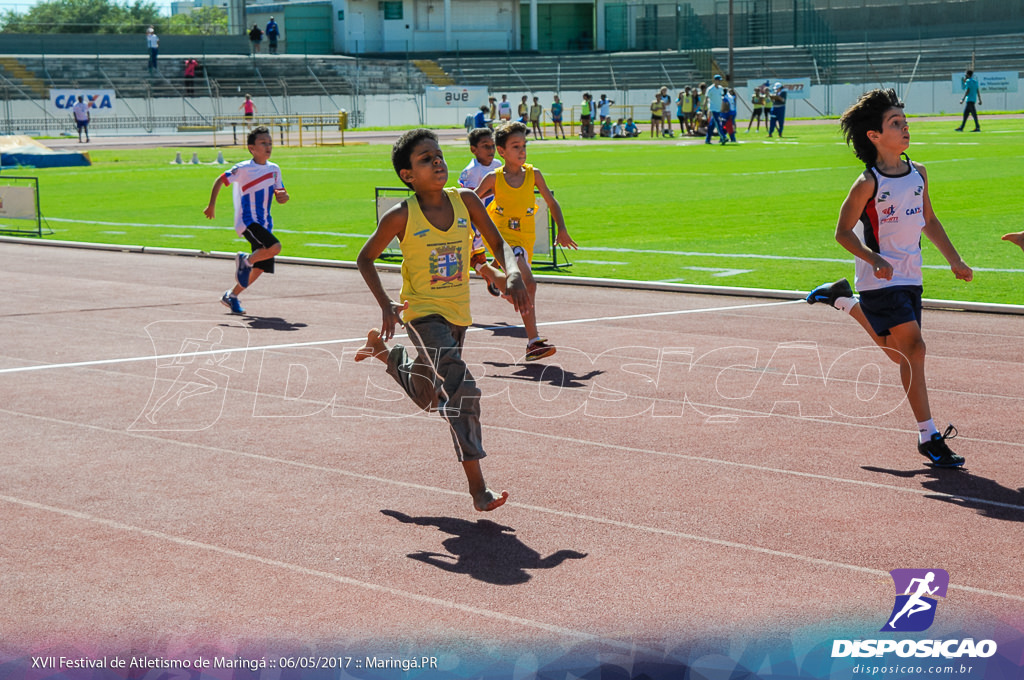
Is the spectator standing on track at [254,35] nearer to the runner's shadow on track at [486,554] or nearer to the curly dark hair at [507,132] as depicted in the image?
the curly dark hair at [507,132]

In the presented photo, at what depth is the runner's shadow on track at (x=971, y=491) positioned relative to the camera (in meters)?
6.23

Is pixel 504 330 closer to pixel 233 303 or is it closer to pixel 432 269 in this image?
pixel 233 303

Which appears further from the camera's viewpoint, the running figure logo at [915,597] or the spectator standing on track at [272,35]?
the spectator standing on track at [272,35]

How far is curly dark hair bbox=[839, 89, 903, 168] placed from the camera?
23.9ft

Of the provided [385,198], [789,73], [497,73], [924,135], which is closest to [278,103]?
[497,73]

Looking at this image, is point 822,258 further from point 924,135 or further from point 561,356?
point 924,135

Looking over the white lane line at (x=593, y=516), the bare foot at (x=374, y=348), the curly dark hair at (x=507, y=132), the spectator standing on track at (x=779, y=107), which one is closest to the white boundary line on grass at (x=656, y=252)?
the curly dark hair at (x=507, y=132)

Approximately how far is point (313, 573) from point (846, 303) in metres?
3.86

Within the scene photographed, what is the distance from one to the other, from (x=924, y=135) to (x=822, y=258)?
3043cm

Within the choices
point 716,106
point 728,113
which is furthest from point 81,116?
point 728,113

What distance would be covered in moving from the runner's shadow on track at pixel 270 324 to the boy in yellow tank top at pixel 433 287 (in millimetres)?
5700

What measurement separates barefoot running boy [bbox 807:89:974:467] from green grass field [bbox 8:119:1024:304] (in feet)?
19.0

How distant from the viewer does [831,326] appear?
38.2 ft

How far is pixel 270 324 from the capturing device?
12.4 meters
